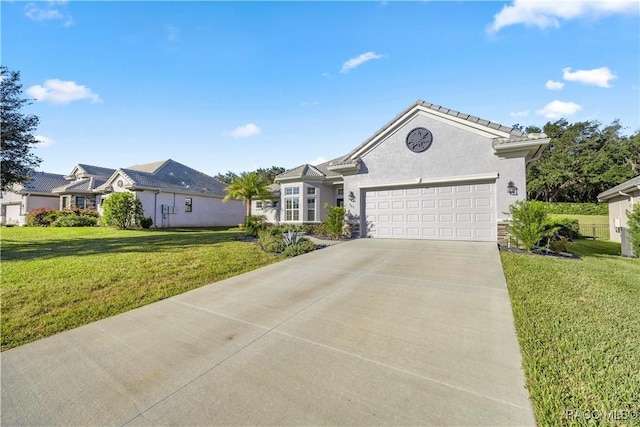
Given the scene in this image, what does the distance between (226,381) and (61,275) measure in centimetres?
598

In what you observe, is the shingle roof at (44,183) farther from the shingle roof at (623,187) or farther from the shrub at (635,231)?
the shingle roof at (623,187)

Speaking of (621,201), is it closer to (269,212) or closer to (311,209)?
(311,209)

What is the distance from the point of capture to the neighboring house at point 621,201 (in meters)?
11.7

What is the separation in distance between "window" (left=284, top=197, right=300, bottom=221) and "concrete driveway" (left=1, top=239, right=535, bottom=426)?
11.8 meters

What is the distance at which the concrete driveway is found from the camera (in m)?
2.04

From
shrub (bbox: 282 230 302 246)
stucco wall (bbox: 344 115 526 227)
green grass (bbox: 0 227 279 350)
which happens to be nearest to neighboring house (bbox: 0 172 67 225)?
green grass (bbox: 0 227 279 350)

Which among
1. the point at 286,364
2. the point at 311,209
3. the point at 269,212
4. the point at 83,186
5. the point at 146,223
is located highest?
the point at 83,186

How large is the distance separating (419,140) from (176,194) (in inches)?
759

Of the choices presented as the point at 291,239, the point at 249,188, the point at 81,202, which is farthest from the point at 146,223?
the point at 291,239

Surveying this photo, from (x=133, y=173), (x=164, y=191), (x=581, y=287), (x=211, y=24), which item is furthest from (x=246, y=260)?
(x=133, y=173)

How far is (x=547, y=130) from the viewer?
40031mm

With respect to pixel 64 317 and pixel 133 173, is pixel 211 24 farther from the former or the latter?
pixel 133 173

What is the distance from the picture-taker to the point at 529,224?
26.3 feet

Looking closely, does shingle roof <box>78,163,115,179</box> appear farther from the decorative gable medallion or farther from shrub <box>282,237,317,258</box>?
the decorative gable medallion
